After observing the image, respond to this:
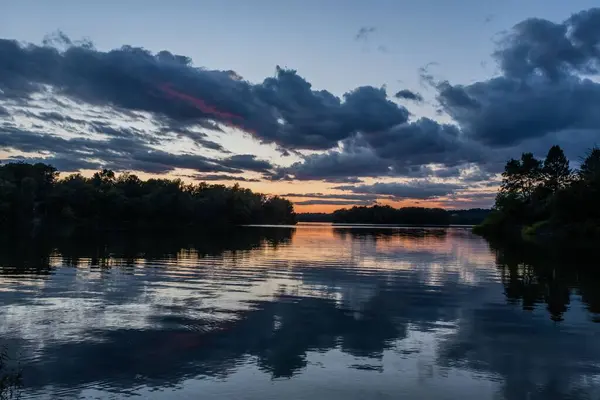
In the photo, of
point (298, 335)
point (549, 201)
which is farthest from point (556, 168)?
point (298, 335)

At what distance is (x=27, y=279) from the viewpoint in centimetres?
3647

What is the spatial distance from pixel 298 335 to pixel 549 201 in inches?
4893

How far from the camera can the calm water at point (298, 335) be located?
15.3 m

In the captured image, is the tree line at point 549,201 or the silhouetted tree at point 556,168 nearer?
the tree line at point 549,201

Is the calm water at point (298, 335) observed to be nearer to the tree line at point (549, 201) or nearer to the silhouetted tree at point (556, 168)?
the tree line at point (549, 201)

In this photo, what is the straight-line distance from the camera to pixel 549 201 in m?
129

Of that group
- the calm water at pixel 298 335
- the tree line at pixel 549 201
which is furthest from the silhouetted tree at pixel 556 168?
the calm water at pixel 298 335

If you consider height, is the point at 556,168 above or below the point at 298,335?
above

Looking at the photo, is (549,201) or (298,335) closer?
(298,335)

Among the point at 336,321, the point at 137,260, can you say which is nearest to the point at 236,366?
the point at 336,321

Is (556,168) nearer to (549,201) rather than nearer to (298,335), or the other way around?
(549,201)

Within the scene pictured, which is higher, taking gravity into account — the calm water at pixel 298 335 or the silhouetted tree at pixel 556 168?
the silhouetted tree at pixel 556 168

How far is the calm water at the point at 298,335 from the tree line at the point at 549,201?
81.7 m

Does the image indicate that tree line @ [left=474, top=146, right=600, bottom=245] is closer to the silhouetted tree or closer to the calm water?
the silhouetted tree
